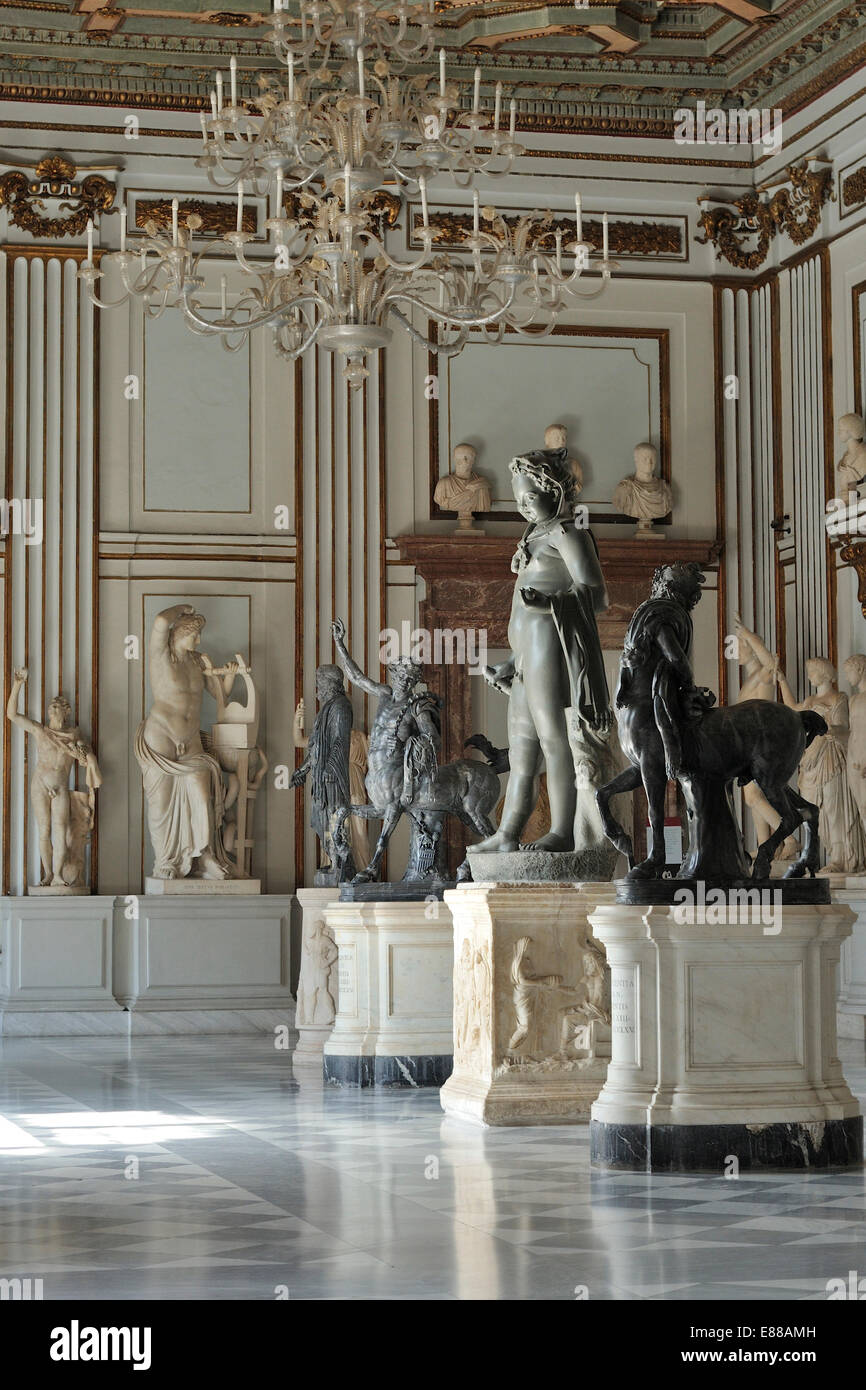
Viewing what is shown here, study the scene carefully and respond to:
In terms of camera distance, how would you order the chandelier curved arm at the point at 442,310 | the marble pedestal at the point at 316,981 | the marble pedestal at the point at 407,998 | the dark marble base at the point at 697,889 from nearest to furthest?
the dark marble base at the point at 697,889 < the marble pedestal at the point at 407,998 < the chandelier curved arm at the point at 442,310 < the marble pedestal at the point at 316,981

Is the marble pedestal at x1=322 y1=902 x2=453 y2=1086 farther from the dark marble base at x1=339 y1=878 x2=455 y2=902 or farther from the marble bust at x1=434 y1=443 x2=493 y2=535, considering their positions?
the marble bust at x1=434 y1=443 x2=493 y2=535

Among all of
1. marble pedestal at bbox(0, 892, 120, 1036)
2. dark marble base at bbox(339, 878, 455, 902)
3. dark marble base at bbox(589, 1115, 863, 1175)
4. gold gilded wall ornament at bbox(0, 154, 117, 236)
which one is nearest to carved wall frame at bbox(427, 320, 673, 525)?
gold gilded wall ornament at bbox(0, 154, 117, 236)

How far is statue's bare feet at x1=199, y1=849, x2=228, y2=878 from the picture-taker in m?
15.5

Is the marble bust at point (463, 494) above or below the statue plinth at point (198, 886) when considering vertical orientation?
above

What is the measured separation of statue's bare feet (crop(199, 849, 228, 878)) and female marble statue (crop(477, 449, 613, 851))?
6822mm

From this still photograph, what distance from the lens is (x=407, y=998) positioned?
1030 centimetres

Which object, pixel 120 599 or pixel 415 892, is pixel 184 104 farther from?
pixel 415 892

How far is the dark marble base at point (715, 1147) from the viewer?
6895mm

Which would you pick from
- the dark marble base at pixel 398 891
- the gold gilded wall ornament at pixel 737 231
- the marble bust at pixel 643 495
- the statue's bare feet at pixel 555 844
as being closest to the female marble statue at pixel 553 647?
the statue's bare feet at pixel 555 844

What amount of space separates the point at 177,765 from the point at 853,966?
5374mm

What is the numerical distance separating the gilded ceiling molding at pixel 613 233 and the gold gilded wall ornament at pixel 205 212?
1424 mm

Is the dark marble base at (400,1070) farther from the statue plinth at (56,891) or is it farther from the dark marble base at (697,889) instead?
the statue plinth at (56,891)

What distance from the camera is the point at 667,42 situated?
16234 millimetres

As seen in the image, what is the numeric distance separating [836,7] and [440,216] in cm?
367
